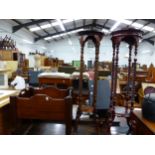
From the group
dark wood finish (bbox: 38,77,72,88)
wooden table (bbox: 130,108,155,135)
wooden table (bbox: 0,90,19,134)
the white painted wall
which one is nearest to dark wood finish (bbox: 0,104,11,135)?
wooden table (bbox: 0,90,19,134)

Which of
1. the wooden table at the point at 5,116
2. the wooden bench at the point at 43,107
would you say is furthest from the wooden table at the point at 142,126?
the wooden table at the point at 5,116

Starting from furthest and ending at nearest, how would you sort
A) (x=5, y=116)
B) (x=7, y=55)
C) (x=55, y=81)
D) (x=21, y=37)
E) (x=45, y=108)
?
(x=21, y=37)
(x=7, y=55)
(x=55, y=81)
(x=5, y=116)
(x=45, y=108)

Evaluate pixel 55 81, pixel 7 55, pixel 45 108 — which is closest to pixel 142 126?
pixel 45 108

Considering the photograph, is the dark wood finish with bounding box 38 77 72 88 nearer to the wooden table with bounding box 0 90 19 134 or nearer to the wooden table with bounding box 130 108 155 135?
the wooden table with bounding box 0 90 19 134

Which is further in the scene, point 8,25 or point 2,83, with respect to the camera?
point 8,25

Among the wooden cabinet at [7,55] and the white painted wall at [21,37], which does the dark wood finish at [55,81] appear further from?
the white painted wall at [21,37]

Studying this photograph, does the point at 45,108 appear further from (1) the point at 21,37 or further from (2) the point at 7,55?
(1) the point at 21,37

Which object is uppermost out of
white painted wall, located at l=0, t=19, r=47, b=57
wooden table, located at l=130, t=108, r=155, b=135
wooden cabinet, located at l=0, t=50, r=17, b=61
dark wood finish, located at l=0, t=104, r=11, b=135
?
white painted wall, located at l=0, t=19, r=47, b=57

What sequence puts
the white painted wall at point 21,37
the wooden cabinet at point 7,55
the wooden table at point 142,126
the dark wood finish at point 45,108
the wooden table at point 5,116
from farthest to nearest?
1. the white painted wall at point 21,37
2. the wooden cabinet at point 7,55
3. the wooden table at point 5,116
4. the dark wood finish at point 45,108
5. the wooden table at point 142,126
